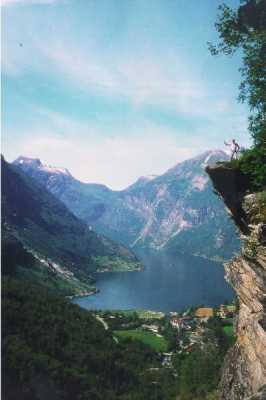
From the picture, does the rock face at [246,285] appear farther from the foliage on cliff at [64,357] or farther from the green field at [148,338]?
the green field at [148,338]

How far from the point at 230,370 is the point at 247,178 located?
48.4 feet

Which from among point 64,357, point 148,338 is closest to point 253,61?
point 64,357

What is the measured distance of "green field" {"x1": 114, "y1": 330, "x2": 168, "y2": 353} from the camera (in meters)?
170

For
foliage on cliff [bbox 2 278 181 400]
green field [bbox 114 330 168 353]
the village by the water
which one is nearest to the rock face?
foliage on cliff [bbox 2 278 181 400]

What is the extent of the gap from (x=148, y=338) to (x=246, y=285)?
163102mm

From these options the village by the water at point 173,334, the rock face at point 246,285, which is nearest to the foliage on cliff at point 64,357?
the village by the water at point 173,334

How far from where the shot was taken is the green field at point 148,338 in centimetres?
16970

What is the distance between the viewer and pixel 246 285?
28.3 metres

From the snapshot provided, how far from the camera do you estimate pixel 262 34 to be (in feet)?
90.9

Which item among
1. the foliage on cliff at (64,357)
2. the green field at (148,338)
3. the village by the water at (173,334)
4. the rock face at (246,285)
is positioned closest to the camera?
the rock face at (246,285)

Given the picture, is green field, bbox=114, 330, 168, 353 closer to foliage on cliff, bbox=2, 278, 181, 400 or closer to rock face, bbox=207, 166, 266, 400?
foliage on cliff, bbox=2, 278, 181, 400

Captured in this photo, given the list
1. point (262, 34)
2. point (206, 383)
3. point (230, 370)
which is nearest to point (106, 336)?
point (206, 383)

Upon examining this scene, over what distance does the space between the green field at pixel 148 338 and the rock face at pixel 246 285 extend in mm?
146655

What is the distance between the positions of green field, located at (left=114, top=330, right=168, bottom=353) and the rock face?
481 ft
